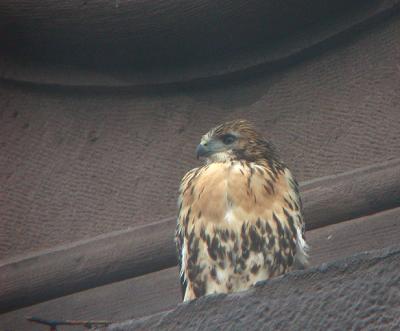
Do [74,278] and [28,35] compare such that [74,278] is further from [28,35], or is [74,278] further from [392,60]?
[392,60]

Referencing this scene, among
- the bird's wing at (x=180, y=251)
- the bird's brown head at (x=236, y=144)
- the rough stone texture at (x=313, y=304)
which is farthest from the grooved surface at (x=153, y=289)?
the rough stone texture at (x=313, y=304)

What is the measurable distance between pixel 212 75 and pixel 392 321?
7.27 feet

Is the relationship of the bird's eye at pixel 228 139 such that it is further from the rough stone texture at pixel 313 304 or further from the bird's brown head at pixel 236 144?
the rough stone texture at pixel 313 304

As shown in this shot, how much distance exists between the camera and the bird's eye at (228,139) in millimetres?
4176

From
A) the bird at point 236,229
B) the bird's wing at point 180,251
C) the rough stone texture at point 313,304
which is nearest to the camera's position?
the rough stone texture at point 313,304

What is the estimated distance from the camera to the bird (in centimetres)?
374

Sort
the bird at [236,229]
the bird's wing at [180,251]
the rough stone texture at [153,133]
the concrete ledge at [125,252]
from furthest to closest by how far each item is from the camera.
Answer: the rough stone texture at [153,133]
the concrete ledge at [125,252]
the bird's wing at [180,251]
the bird at [236,229]

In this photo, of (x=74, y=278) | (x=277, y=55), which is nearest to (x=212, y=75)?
(x=277, y=55)

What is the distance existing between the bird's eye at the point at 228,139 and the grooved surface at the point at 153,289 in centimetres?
44

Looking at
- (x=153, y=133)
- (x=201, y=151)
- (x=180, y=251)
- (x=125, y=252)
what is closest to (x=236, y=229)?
(x=180, y=251)

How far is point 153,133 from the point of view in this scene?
4504 millimetres

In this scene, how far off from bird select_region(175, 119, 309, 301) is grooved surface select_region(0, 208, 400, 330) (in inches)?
8.7

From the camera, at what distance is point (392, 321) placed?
2510 millimetres

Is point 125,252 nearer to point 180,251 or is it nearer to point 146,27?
point 180,251
